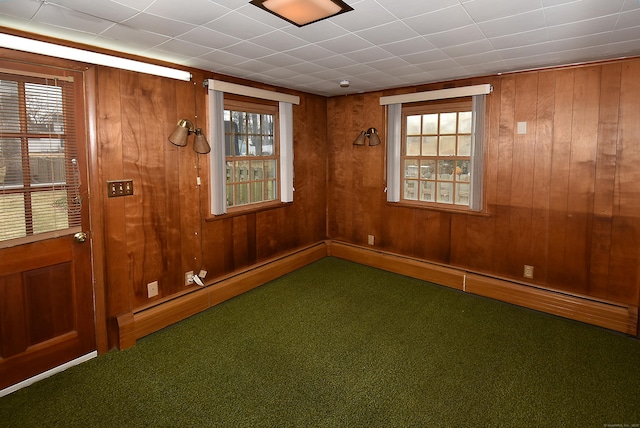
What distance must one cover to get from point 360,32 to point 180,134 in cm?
175

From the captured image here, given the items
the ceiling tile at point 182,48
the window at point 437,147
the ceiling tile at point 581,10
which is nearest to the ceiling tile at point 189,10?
the ceiling tile at point 182,48

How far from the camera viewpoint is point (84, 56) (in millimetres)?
2633

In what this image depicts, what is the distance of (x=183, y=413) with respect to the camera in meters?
2.23

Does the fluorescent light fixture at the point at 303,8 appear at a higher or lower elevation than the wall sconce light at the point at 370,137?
higher

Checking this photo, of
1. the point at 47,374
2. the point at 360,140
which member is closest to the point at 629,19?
the point at 360,140

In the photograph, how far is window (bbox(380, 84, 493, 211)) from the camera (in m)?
3.93

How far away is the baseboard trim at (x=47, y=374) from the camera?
7.98 feet

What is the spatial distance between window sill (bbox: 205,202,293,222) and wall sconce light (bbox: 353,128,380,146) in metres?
1.22

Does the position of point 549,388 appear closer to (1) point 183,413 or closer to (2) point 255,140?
(1) point 183,413

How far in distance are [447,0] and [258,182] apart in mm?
2963

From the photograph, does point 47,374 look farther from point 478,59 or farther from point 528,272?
point 528,272

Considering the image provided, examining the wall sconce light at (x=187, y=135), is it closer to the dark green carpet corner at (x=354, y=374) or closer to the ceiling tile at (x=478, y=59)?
the dark green carpet corner at (x=354, y=374)

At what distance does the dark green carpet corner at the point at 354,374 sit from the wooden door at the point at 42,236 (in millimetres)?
236

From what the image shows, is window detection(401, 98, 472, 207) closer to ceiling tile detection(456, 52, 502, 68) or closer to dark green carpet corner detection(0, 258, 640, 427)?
ceiling tile detection(456, 52, 502, 68)
